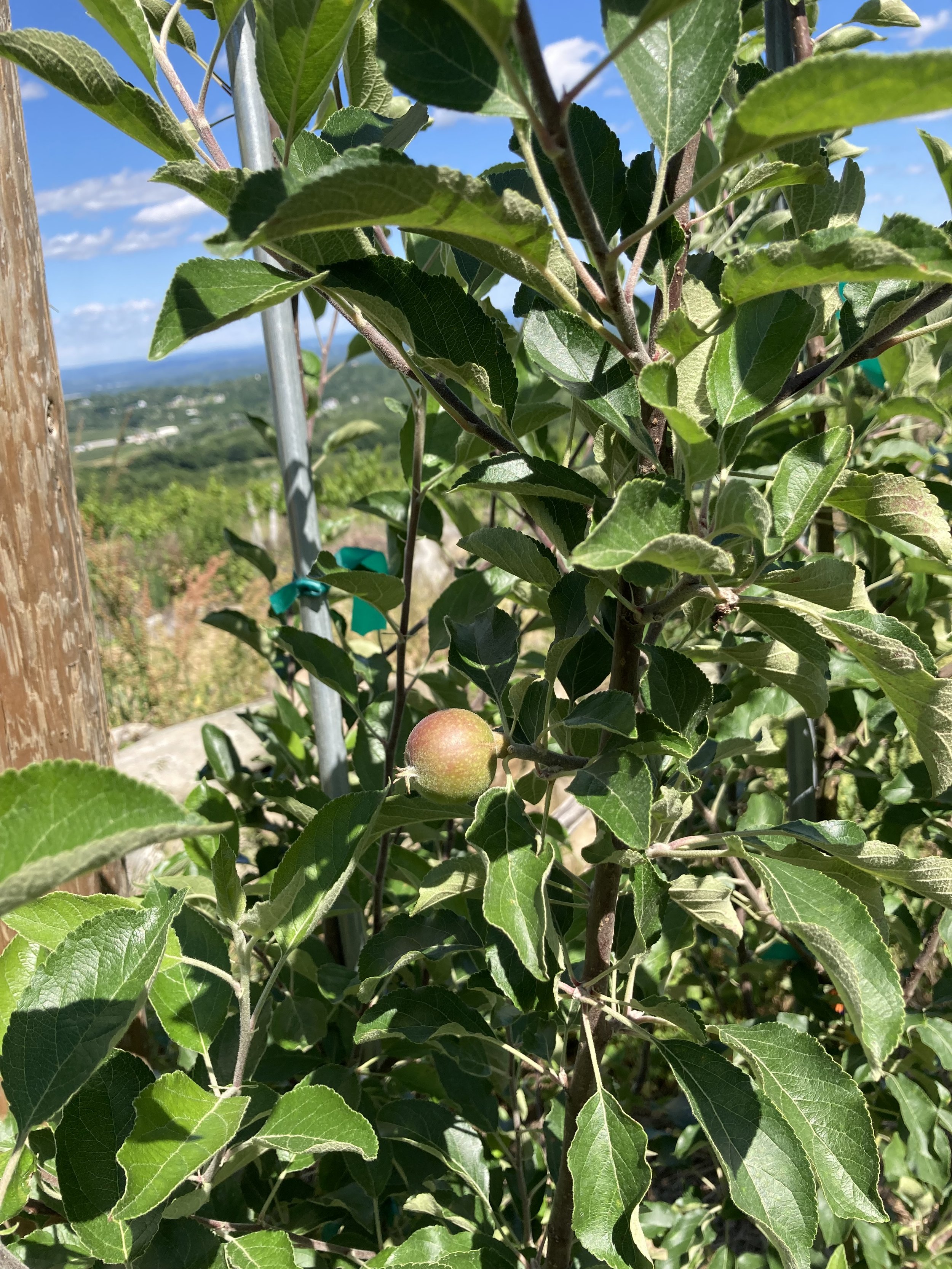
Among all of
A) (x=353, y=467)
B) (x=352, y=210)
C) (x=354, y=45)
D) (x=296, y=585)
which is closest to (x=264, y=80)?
(x=352, y=210)

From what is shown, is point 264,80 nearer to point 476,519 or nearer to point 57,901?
point 57,901

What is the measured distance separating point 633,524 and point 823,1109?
548 millimetres

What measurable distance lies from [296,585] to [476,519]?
0.37m

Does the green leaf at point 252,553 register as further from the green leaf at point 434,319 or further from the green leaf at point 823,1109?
the green leaf at point 823,1109

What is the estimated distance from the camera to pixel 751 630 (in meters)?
1.19

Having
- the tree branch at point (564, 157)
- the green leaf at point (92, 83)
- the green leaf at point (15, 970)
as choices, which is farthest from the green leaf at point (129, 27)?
the green leaf at point (15, 970)

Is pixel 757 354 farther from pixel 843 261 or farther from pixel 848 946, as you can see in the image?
pixel 848 946

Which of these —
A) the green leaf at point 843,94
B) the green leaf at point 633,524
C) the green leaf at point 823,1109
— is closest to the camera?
the green leaf at point 843,94

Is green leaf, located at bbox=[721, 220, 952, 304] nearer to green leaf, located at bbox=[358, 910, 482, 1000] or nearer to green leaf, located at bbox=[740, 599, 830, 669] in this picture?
green leaf, located at bbox=[740, 599, 830, 669]

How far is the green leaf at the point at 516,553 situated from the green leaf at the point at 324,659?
0.43m

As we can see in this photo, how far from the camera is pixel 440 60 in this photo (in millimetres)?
492

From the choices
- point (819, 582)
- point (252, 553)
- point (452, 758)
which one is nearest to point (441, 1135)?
point (452, 758)

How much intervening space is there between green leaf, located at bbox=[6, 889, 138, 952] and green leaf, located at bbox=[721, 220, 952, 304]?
→ 28.6 inches

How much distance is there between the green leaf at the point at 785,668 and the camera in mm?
772
